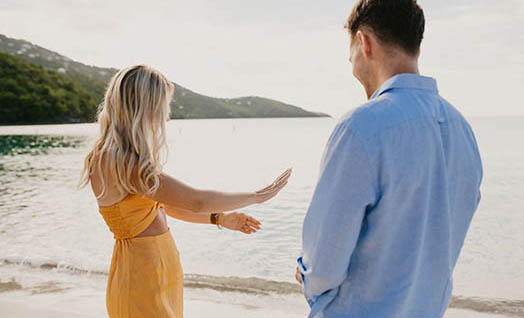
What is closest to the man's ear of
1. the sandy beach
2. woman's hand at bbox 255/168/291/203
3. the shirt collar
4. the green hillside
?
the shirt collar

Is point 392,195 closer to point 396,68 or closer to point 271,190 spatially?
point 396,68

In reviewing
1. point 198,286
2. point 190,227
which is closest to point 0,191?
point 190,227

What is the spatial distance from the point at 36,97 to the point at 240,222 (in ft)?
281

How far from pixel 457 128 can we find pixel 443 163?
14 centimetres

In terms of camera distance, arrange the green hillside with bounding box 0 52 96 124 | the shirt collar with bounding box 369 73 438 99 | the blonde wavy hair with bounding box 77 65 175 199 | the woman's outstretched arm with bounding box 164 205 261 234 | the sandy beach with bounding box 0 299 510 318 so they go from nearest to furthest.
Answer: the shirt collar with bounding box 369 73 438 99 < the blonde wavy hair with bounding box 77 65 175 199 < the woman's outstretched arm with bounding box 164 205 261 234 < the sandy beach with bounding box 0 299 510 318 < the green hillside with bounding box 0 52 96 124

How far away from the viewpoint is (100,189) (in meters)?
2.07

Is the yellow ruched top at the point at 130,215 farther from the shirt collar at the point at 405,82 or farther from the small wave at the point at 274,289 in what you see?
the small wave at the point at 274,289

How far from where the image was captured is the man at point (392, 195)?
1.09 meters

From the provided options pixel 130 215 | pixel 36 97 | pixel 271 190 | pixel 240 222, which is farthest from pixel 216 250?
pixel 36 97

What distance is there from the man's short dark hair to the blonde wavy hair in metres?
1.12

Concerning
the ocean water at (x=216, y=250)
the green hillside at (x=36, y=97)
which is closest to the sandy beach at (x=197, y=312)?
the ocean water at (x=216, y=250)

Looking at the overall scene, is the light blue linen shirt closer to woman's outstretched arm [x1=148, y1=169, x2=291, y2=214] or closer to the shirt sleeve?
the shirt sleeve

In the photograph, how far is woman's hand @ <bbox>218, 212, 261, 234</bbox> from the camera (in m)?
2.56

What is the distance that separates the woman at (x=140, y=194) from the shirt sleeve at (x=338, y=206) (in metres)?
1.00
